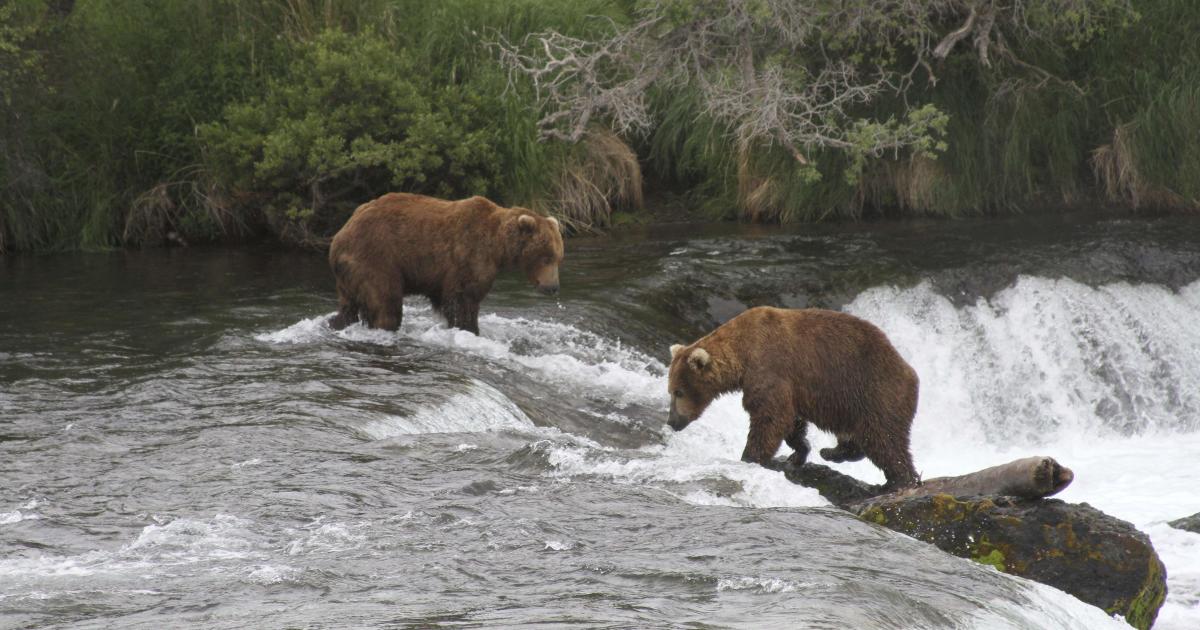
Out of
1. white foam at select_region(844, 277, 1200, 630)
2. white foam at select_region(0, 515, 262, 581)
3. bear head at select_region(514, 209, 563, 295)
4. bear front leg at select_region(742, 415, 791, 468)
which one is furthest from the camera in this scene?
white foam at select_region(844, 277, 1200, 630)

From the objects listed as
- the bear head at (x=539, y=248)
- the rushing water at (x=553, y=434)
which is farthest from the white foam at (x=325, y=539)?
the bear head at (x=539, y=248)

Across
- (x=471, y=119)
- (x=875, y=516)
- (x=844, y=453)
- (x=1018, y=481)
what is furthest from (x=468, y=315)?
(x=471, y=119)

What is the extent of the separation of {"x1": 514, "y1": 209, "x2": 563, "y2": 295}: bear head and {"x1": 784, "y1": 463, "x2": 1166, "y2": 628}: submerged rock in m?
5.18

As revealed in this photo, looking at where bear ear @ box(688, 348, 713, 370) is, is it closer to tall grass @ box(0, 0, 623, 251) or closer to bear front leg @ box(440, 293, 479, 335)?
bear front leg @ box(440, 293, 479, 335)

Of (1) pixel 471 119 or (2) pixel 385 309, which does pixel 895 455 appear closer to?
(2) pixel 385 309

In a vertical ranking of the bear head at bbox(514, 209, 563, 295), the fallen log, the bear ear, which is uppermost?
the bear head at bbox(514, 209, 563, 295)

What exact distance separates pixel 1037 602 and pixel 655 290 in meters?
8.46

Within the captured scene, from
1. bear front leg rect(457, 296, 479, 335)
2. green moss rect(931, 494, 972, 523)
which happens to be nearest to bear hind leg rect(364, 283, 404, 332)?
bear front leg rect(457, 296, 479, 335)

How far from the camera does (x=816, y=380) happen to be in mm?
7711

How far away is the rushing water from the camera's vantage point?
5.41 metres

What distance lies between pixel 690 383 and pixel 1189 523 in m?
Result: 3.41

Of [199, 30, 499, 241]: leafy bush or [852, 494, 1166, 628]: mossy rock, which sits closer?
[852, 494, 1166, 628]: mossy rock

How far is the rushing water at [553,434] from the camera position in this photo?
541 cm

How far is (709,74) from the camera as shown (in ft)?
56.6
